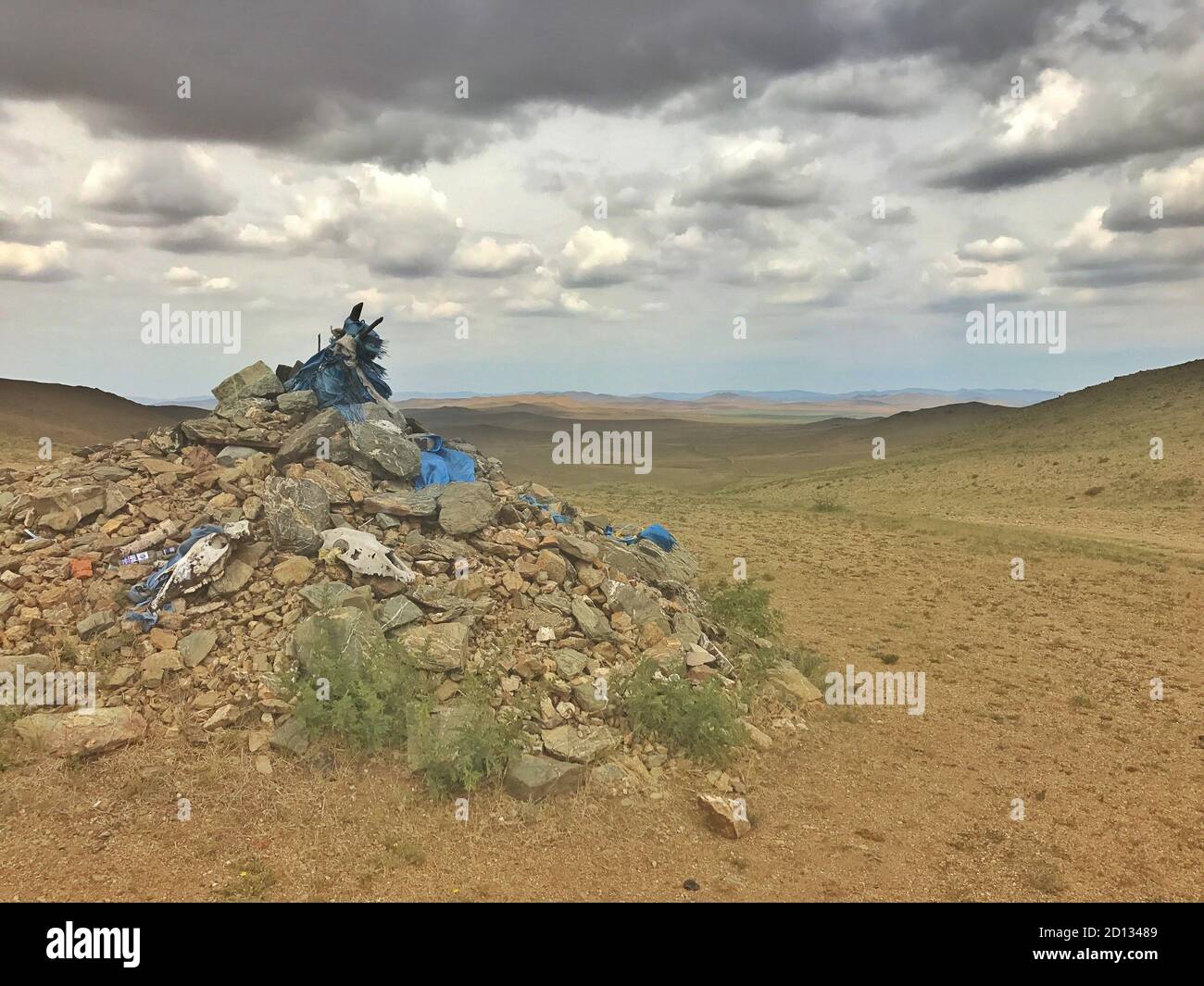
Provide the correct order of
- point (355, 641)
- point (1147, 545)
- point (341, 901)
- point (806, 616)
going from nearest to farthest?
point (341, 901) < point (355, 641) < point (806, 616) < point (1147, 545)

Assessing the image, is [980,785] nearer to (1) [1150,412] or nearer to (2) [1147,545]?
(2) [1147,545]

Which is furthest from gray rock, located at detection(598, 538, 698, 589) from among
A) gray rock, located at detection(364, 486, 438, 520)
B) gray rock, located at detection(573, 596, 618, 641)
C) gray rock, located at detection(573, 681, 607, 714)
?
gray rock, located at detection(573, 681, 607, 714)

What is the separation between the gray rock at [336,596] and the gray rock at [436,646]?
71 cm

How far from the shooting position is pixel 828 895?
234 inches

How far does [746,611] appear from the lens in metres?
12.1

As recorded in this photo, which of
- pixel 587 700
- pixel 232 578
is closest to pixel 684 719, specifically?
pixel 587 700

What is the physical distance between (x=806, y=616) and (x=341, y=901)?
10.9 metres

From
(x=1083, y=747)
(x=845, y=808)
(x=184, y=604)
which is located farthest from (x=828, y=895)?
(x=184, y=604)

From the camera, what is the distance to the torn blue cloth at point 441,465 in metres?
11.8

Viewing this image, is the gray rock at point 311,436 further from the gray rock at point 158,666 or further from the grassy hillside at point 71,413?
the grassy hillside at point 71,413

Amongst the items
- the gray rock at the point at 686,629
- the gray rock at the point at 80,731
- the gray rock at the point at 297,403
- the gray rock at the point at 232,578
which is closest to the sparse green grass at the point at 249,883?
the gray rock at the point at 80,731

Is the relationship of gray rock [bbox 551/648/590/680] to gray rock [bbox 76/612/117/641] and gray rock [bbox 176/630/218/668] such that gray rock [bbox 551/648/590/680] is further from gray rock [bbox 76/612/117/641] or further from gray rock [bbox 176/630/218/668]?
gray rock [bbox 76/612/117/641]

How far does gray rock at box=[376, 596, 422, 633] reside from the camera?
8.44 m

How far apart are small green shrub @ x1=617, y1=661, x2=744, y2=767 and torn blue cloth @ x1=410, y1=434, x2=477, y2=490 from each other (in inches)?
211
